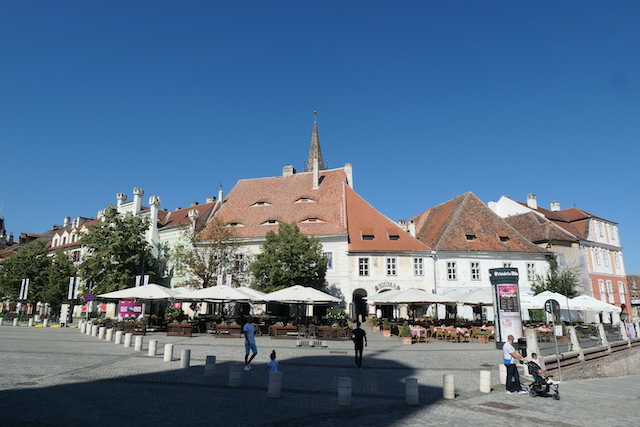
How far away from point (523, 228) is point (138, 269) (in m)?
35.8

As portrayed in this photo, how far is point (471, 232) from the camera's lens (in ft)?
125

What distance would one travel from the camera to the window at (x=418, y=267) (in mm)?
35750

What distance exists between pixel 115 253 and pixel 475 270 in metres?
29.8

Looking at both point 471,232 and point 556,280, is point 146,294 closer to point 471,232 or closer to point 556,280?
point 471,232

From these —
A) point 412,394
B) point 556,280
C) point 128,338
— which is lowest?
point 412,394

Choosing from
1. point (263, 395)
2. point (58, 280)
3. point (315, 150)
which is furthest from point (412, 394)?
point (315, 150)

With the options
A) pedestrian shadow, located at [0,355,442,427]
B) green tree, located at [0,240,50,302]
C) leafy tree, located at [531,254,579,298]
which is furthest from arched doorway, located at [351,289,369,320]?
green tree, located at [0,240,50,302]

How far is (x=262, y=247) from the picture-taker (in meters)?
33.2

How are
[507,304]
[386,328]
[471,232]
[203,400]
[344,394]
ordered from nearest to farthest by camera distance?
1. [344,394]
2. [203,400]
3. [507,304]
4. [386,328]
5. [471,232]

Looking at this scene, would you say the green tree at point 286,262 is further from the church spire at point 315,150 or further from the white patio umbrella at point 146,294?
the church spire at point 315,150

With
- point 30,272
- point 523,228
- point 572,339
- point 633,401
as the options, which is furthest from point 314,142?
point 633,401

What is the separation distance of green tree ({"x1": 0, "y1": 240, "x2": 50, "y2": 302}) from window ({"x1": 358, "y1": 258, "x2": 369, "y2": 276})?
107ft

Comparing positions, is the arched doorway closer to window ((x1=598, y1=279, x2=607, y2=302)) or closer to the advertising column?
the advertising column

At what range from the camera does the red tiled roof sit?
36.8 m
